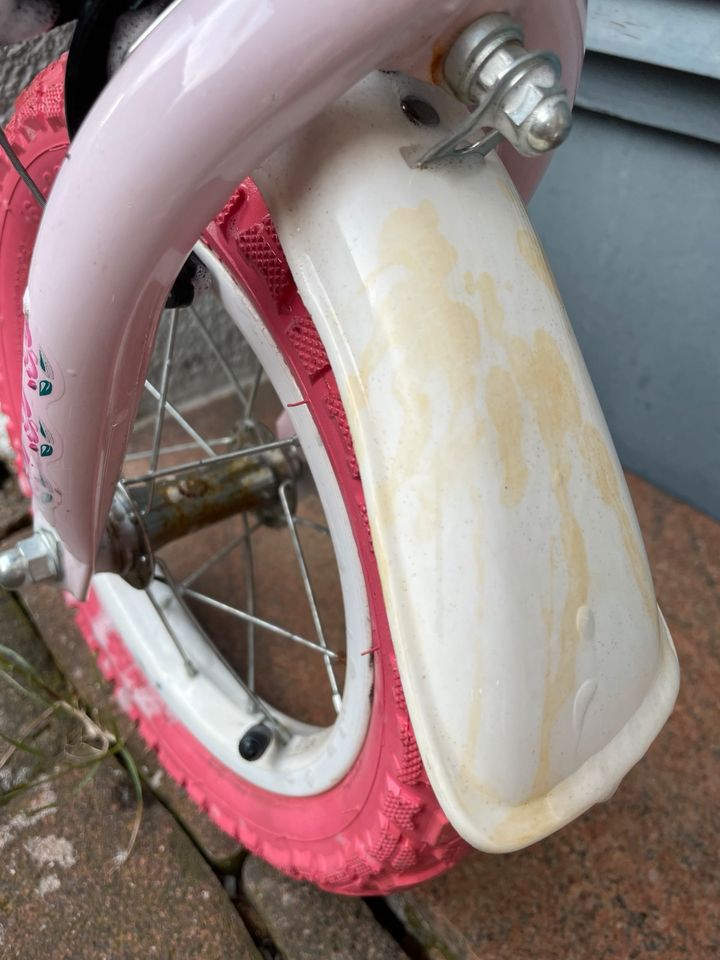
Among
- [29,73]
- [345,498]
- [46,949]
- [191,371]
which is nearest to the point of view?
[345,498]

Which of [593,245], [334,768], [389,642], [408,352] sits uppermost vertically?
[408,352]

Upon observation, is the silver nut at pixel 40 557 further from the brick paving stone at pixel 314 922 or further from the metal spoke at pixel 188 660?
the brick paving stone at pixel 314 922

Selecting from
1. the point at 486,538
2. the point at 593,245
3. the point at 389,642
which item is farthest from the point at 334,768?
the point at 593,245

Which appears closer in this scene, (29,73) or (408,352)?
(408,352)

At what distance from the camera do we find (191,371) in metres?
1.16

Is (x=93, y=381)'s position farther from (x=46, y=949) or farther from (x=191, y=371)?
(x=191, y=371)

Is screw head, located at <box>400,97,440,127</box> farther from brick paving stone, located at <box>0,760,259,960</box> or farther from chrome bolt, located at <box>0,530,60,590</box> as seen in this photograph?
brick paving stone, located at <box>0,760,259,960</box>

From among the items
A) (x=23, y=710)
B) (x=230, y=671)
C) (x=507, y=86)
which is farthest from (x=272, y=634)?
(x=507, y=86)

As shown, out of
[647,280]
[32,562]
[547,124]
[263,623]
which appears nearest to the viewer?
[547,124]

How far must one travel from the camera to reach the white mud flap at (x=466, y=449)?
0.32 m

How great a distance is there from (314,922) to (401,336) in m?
0.55

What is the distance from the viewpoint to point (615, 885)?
2.23 ft

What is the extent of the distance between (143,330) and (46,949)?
546 mm

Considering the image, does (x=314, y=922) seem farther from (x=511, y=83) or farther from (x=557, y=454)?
(x=511, y=83)
